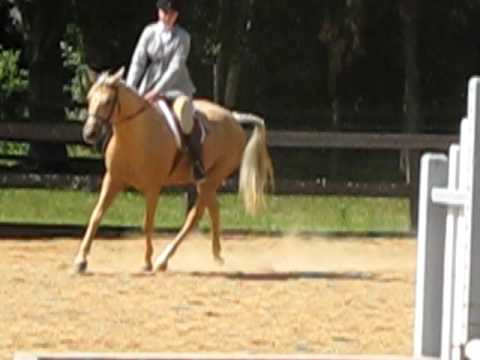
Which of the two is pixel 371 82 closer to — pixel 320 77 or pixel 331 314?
pixel 320 77

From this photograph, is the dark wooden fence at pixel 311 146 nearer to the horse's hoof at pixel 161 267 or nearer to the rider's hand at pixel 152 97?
the rider's hand at pixel 152 97

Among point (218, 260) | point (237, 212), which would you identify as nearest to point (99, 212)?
point (218, 260)

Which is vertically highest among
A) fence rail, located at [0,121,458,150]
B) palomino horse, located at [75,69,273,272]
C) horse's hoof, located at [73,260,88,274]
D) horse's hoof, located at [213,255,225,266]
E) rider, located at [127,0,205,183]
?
rider, located at [127,0,205,183]

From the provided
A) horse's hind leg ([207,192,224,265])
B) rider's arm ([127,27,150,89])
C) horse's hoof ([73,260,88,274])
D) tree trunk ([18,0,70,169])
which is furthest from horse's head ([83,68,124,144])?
tree trunk ([18,0,70,169])

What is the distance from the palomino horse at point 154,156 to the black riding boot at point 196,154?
0.23 feet

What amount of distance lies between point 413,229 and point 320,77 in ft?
51.2

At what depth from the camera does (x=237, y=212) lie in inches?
912

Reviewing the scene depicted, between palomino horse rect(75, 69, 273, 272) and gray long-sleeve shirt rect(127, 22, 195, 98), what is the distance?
1.00 feet

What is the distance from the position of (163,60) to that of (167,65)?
55 mm

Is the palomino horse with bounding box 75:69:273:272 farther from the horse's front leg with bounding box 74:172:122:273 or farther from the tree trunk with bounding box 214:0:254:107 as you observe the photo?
the tree trunk with bounding box 214:0:254:107

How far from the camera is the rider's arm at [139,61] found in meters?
15.1

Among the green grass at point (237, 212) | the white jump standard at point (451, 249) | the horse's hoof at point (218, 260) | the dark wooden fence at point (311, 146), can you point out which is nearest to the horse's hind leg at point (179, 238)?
the horse's hoof at point (218, 260)

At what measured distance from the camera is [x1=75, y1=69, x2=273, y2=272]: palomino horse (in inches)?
572

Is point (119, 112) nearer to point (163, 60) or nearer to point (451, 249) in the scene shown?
point (163, 60)
